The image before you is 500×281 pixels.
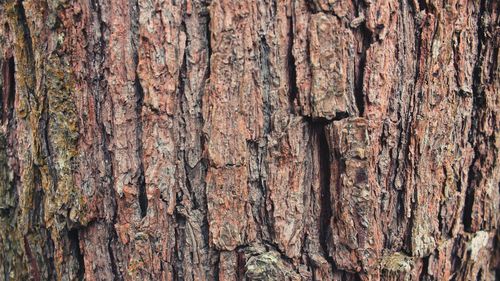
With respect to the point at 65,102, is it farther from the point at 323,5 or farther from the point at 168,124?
the point at 323,5

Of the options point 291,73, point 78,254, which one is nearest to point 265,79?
point 291,73

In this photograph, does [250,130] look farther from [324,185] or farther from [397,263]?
[397,263]

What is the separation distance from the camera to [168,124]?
1.24 meters

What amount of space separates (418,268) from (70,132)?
1.01m

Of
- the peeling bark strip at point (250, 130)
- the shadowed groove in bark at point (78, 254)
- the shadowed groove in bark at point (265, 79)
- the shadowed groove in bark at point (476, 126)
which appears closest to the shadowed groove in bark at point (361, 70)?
the peeling bark strip at point (250, 130)

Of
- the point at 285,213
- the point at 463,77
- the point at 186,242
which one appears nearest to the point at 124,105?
the point at 186,242

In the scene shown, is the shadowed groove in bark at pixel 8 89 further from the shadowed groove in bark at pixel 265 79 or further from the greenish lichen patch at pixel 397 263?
the greenish lichen patch at pixel 397 263

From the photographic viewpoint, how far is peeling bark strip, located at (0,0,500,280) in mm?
1207

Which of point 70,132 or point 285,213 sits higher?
point 70,132

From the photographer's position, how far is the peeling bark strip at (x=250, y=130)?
121 centimetres

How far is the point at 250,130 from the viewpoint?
1.23 m

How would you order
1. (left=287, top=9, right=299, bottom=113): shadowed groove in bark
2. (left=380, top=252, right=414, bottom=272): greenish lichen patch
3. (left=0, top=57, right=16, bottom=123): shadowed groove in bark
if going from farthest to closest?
(left=0, top=57, right=16, bottom=123): shadowed groove in bark, (left=380, top=252, right=414, bottom=272): greenish lichen patch, (left=287, top=9, right=299, bottom=113): shadowed groove in bark

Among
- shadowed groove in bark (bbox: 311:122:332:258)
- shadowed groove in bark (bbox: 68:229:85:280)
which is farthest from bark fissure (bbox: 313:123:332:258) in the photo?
shadowed groove in bark (bbox: 68:229:85:280)

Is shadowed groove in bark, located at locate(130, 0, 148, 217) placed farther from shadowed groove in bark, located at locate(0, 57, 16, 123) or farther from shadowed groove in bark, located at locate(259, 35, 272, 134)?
shadowed groove in bark, located at locate(0, 57, 16, 123)
